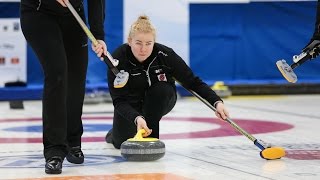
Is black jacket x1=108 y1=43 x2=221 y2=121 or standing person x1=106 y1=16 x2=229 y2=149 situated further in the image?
black jacket x1=108 y1=43 x2=221 y2=121

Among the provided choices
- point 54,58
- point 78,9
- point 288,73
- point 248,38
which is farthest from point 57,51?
point 248,38

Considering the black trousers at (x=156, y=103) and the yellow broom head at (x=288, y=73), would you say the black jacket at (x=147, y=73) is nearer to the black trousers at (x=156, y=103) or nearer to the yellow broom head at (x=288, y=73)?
the black trousers at (x=156, y=103)

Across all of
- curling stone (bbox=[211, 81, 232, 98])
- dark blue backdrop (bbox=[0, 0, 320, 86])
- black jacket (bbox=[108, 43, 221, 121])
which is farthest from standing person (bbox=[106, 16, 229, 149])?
dark blue backdrop (bbox=[0, 0, 320, 86])

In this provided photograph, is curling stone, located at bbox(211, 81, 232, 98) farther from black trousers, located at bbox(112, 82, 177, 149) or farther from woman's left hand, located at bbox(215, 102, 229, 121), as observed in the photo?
woman's left hand, located at bbox(215, 102, 229, 121)

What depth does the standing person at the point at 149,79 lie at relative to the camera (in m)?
3.63

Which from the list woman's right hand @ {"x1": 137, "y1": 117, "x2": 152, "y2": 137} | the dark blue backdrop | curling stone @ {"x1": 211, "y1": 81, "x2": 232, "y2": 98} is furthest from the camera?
the dark blue backdrop

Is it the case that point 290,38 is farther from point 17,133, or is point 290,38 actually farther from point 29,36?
point 29,36

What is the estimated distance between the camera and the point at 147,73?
12.5ft

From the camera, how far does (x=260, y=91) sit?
8688mm

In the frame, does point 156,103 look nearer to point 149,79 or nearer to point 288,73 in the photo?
point 149,79

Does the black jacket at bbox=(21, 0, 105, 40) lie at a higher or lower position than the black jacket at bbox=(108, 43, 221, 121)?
higher

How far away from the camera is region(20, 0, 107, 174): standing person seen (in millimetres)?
3096

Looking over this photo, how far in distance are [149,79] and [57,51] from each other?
816mm

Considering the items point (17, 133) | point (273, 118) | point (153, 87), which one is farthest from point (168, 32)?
point (153, 87)
